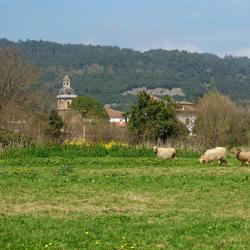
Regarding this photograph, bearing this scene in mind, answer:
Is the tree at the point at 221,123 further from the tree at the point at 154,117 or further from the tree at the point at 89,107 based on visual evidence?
the tree at the point at 89,107

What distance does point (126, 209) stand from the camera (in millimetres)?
18500

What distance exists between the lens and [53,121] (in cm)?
6862

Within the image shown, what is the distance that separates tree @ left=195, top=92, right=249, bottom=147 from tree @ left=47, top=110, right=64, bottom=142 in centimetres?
1706

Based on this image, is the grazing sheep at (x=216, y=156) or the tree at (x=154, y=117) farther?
the tree at (x=154, y=117)

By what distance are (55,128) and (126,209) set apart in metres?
44.6

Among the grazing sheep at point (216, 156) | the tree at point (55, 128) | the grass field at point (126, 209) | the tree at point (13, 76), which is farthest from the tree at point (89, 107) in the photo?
the grass field at point (126, 209)

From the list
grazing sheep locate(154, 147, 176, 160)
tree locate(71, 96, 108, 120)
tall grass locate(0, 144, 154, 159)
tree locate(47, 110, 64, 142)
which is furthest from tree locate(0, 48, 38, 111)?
grazing sheep locate(154, 147, 176, 160)

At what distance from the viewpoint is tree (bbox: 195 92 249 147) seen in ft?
251

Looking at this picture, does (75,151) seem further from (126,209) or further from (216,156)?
(126,209)

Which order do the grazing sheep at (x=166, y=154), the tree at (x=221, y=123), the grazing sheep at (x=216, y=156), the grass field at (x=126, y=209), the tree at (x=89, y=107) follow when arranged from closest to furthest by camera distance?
the grass field at (x=126, y=209), the grazing sheep at (x=216, y=156), the grazing sheep at (x=166, y=154), the tree at (x=221, y=123), the tree at (x=89, y=107)

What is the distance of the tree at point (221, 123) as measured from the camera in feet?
251

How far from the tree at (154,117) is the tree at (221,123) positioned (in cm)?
391

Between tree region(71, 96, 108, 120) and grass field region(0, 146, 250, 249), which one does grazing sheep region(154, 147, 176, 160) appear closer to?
grass field region(0, 146, 250, 249)

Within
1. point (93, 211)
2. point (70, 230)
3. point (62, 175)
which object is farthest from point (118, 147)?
point (70, 230)
